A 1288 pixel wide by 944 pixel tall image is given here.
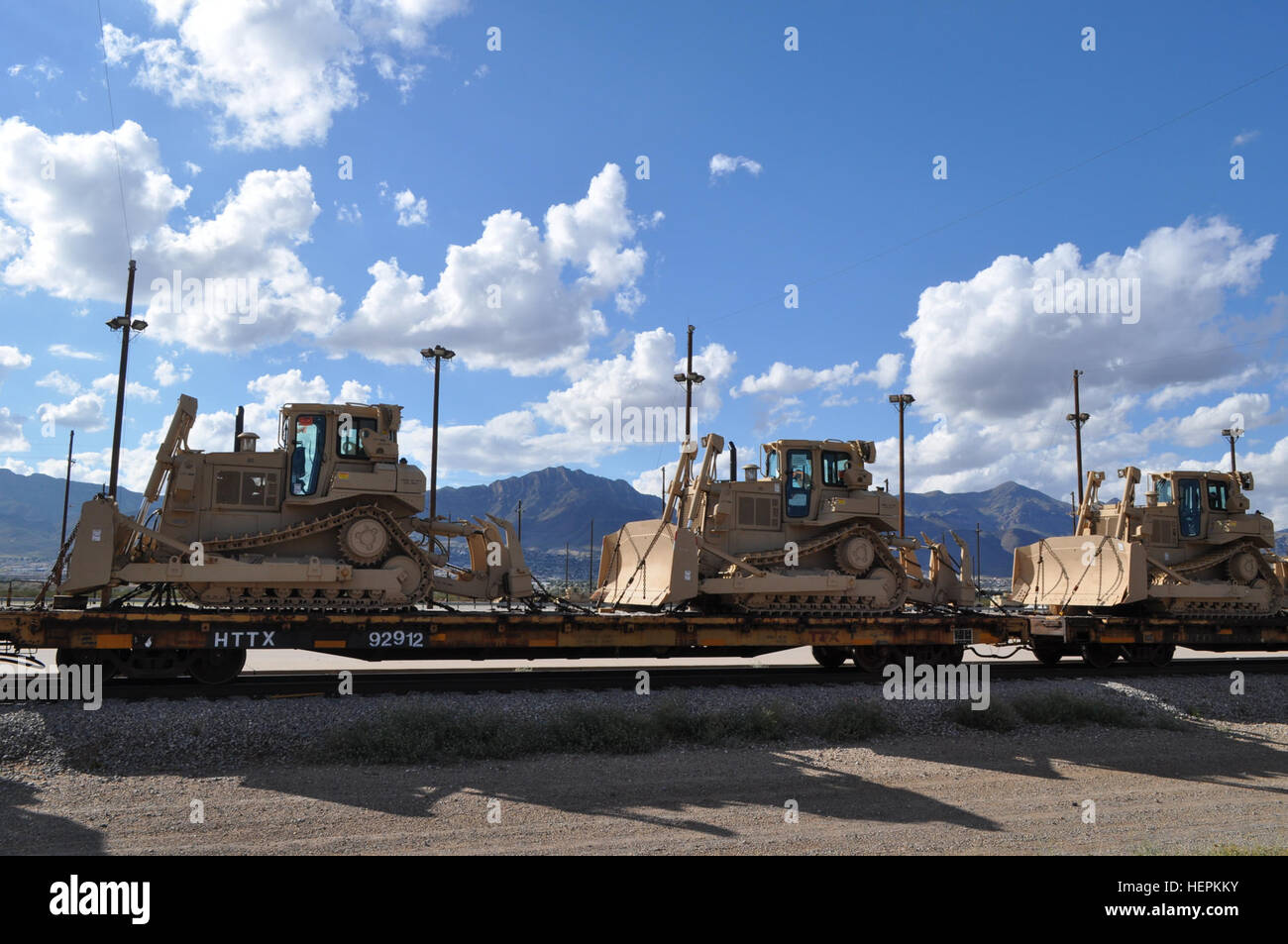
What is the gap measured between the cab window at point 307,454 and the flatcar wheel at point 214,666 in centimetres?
252

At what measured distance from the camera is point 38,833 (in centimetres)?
706

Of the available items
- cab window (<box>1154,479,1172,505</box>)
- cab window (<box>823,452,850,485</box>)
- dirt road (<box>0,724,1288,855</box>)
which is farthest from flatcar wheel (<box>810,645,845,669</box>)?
cab window (<box>1154,479,1172,505</box>)

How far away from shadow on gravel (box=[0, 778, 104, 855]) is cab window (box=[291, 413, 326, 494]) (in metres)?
5.85

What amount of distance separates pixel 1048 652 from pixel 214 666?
53.6 ft

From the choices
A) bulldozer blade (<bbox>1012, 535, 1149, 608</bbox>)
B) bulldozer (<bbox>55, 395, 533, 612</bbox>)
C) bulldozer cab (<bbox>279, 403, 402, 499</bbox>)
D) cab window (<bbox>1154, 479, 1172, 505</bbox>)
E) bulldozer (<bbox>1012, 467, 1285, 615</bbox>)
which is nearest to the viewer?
bulldozer (<bbox>55, 395, 533, 612</bbox>)

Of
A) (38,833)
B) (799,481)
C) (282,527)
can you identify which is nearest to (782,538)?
(799,481)

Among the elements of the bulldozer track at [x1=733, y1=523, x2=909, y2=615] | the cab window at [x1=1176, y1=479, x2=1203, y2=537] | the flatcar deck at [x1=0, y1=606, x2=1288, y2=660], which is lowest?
the flatcar deck at [x1=0, y1=606, x2=1288, y2=660]

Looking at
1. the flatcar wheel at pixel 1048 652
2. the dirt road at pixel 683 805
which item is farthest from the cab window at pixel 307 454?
the flatcar wheel at pixel 1048 652

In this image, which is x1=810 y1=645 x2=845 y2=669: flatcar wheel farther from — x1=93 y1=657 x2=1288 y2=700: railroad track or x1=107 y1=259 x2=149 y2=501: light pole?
x1=107 y1=259 x2=149 y2=501: light pole

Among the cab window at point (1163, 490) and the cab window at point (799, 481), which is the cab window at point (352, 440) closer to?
the cab window at point (799, 481)

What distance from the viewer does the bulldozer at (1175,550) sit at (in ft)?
58.2

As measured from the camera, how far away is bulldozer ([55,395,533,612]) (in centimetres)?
1206
